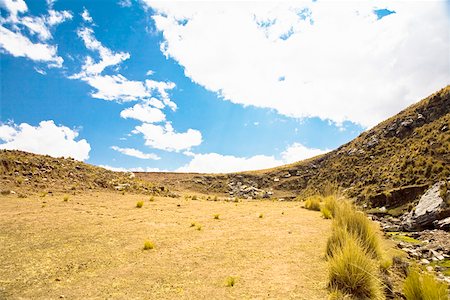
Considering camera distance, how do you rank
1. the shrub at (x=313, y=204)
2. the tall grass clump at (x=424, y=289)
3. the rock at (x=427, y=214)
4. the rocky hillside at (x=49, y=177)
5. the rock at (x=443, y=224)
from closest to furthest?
the tall grass clump at (x=424, y=289), the rock at (x=443, y=224), the rock at (x=427, y=214), the shrub at (x=313, y=204), the rocky hillside at (x=49, y=177)

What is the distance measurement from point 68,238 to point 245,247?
5609 millimetres

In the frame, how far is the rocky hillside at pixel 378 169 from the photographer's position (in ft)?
88.1

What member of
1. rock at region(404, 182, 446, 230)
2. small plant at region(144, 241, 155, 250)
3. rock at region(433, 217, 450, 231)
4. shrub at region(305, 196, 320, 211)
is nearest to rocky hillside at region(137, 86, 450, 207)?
shrub at region(305, 196, 320, 211)

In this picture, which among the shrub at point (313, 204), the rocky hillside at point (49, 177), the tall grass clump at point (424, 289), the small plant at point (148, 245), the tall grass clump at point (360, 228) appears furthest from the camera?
the rocky hillside at point (49, 177)

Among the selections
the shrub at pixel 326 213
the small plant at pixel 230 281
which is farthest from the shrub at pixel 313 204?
the small plant at pixel 230 281

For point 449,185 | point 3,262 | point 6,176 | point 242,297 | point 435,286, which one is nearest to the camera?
point 435,286

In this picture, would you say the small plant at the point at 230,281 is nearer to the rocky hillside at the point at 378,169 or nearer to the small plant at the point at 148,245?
the small plant at the point at 148,245

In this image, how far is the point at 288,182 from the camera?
61000 millimetres

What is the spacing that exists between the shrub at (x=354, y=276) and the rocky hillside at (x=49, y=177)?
780 inches

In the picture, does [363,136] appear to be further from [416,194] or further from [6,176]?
[6,176]

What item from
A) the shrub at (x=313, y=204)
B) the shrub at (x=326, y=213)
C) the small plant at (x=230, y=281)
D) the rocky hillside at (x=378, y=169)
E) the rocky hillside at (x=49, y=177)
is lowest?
Result: the small plant at (x=230, y=281)

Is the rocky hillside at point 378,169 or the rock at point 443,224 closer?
the rock at point 443,224

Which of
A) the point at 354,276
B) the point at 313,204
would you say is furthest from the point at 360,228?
the point at 313,204

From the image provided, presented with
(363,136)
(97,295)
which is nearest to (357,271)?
(97,295)
